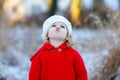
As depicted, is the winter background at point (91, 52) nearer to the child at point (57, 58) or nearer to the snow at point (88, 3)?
the child at point (57, 58)

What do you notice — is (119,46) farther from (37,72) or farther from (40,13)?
(40,13)

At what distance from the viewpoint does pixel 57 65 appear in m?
4.68

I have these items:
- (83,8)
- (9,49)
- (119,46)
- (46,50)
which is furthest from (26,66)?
(83,8)

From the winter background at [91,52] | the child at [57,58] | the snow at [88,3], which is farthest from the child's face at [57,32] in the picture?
the snow at [88,3]

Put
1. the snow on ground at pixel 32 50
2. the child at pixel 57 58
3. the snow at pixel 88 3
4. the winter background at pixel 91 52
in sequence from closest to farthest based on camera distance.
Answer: the child at pixel 57 58 → the winter background at pixel 91 52 → the snow on ground at pixel 32 50 → the snow at pixel 88 3

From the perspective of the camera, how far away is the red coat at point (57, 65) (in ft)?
15.4

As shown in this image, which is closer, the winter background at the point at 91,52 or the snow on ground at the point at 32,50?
the winter background at the point at 91,52

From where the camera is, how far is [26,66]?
861cm

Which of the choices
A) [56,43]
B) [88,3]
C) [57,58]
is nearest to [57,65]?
→ [57,58]

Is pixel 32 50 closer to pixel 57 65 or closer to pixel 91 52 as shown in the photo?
pixel 91 52

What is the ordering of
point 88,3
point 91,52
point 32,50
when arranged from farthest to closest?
point 88,3, point 32,50, point 91,52

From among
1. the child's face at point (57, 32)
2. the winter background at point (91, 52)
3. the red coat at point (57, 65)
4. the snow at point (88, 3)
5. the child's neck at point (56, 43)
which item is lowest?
the red coat at point (57, 65)

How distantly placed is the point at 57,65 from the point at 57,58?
0.07 metres

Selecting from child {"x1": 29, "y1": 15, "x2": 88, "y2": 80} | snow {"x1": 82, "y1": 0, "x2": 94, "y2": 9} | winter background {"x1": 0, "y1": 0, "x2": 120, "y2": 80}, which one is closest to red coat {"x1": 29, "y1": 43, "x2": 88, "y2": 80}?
child {"x1": 29, "y1": 15, "x2": 88, "y2": 80}
